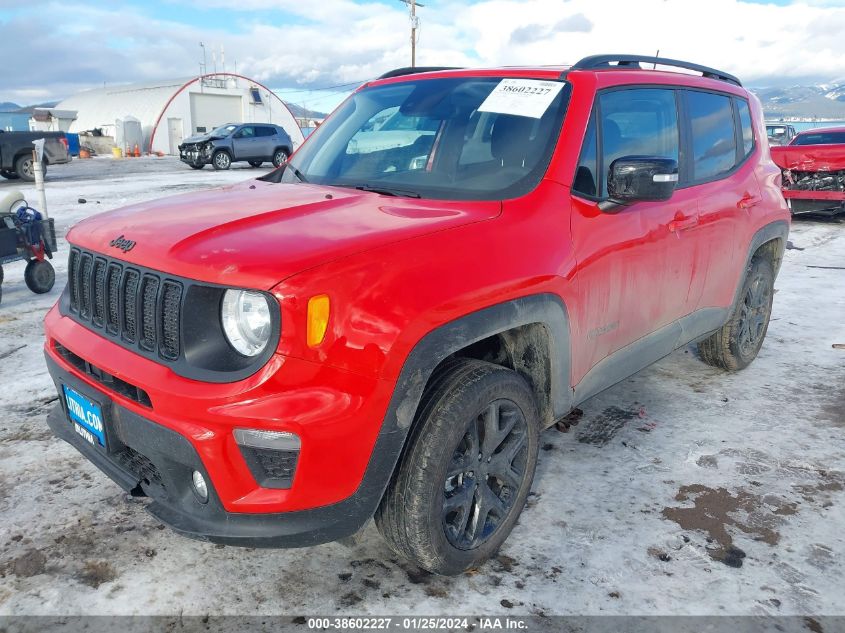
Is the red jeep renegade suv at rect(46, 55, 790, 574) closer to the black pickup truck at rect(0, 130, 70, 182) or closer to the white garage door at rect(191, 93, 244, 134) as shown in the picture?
the black pickup truck at rect(0, 130, 70, 182)

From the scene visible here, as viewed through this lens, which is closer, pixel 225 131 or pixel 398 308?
pixel 398 308

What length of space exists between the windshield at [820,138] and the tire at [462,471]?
38.8 feet

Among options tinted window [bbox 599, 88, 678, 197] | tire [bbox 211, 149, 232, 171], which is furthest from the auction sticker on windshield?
tire [bbox 211, 149, 232, 171]

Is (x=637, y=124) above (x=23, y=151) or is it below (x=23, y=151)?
above

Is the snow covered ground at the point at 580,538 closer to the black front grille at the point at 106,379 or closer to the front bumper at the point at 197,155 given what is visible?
the black front grille at the point at 106,379

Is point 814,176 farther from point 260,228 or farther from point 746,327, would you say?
point 260,228

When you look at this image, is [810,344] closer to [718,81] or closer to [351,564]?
[718,81]

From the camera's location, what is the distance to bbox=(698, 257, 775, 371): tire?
450 centimetres

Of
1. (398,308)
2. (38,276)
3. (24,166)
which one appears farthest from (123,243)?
(24,166)

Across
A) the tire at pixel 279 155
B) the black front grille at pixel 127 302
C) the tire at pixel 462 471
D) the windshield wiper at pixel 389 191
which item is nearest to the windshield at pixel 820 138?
the windshield wiper at pixel 389 191

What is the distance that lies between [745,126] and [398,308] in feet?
11.0

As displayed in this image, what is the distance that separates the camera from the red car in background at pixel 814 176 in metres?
11.1

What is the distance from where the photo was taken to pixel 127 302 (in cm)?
233

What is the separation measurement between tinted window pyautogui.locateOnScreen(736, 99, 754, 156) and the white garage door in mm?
41987
